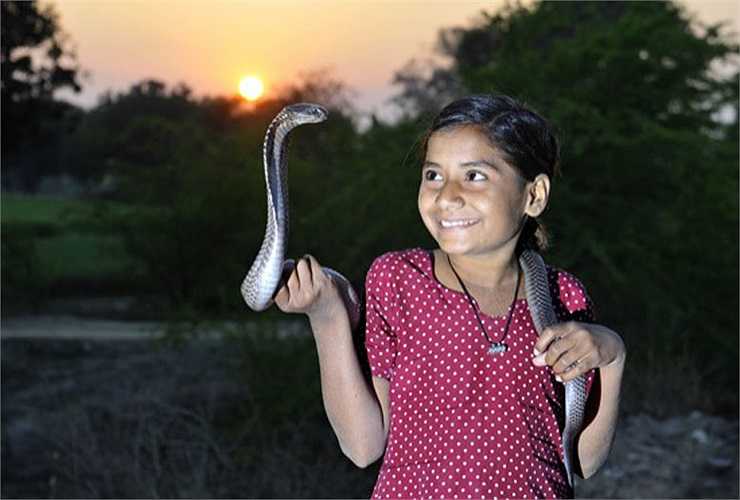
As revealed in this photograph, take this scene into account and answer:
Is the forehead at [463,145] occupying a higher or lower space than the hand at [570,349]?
higher

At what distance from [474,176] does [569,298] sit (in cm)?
26

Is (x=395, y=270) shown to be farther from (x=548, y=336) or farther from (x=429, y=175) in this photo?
(x=548, y=336)

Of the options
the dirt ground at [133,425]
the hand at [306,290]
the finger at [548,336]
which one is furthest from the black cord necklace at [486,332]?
the dirt ground at [133,425]

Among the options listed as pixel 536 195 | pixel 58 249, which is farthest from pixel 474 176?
pixel 58 249

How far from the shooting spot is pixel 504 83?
24.3 feet

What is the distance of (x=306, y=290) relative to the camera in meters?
1.95

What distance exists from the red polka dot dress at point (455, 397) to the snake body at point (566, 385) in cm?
2

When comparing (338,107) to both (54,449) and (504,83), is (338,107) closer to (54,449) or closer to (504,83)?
(504,83)

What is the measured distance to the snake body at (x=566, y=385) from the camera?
6.61 feet

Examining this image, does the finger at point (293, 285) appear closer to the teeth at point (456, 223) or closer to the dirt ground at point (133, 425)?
the teeth at point (456, 223)

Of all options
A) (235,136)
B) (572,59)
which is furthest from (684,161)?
(235,136)

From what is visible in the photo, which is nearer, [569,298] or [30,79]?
[569,298]

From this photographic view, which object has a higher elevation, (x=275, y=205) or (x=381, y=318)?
(x=275, y=205)

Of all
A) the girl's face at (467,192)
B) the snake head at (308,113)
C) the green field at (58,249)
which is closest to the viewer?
the snake head at (308,113)
